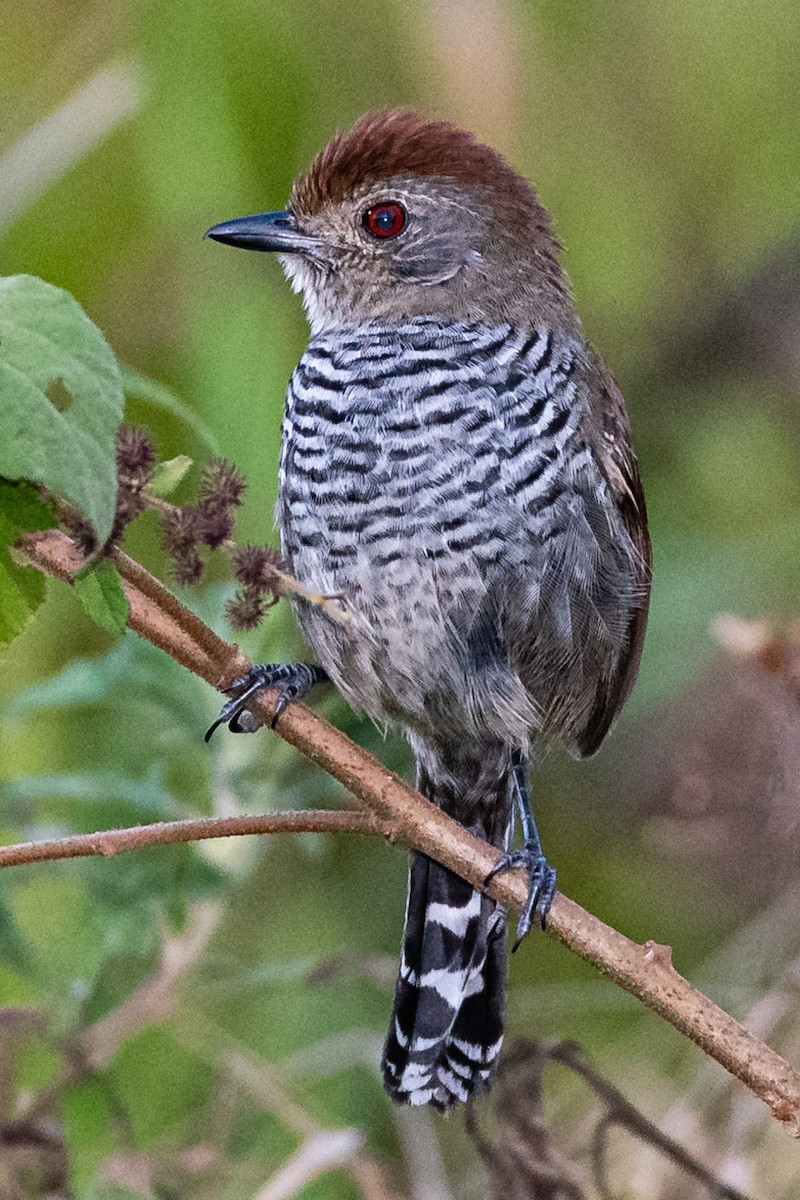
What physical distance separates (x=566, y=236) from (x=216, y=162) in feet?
3.81

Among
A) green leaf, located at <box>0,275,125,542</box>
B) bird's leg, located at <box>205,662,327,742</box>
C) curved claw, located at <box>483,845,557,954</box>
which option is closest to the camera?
green leaf, located at <box>0,275,125,542</box>

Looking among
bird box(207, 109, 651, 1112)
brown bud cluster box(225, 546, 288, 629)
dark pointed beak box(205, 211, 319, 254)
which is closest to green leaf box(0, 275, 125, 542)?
brown bud cluster box(225, 546, 288, 629)

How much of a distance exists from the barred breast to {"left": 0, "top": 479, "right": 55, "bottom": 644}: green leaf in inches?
45.8

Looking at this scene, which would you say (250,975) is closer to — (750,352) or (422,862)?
(422,862)

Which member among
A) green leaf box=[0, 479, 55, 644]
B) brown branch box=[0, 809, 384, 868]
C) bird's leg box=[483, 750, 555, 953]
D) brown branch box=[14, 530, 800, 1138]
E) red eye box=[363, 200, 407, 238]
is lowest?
bird's leg box=[483, 750, 555, 953]

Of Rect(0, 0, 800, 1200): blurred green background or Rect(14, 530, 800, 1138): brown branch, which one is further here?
Rect(0, 0, 800, 1200): blurred green background

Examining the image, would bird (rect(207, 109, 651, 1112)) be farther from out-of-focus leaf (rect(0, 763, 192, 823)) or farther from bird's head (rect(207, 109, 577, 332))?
out-of-focus leaf (rect(0, 763, 192, 823))

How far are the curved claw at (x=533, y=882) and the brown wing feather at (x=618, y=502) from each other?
54 centimetres

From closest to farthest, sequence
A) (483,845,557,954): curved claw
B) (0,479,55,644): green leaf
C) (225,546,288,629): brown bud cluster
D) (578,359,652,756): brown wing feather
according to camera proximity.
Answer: (0,479,55,644): green leaf < (225,546,288,629): brown bud cluster < (483,845,557,954): curved claw < (578,359,652,756): brown wing feather

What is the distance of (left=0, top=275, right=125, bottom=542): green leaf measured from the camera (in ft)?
5.20

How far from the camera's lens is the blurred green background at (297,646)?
10.4 feet

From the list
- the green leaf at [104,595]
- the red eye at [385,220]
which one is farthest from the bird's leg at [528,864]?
the red eye at [385,220]

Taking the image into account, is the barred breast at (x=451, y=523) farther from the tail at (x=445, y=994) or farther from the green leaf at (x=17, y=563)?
the green leaf at (x=17, y=563)

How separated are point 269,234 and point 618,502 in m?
0.93
